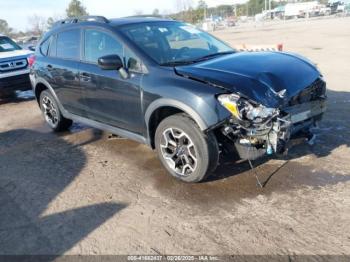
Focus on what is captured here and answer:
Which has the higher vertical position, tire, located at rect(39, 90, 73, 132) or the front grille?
the front grille

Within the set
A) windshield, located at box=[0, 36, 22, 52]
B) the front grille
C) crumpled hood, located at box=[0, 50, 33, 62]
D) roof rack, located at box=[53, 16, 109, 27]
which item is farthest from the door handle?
windshield, located at box=[0, 36, 22, 52]

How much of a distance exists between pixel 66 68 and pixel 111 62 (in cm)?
157

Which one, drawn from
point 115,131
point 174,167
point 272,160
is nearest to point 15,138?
point 115,131

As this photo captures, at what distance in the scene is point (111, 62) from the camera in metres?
4.63

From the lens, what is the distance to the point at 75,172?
5113 mm

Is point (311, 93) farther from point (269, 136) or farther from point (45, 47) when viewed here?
point (45, 47)

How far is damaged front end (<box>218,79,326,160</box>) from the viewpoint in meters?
3.87

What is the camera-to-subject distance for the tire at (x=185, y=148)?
411 cm

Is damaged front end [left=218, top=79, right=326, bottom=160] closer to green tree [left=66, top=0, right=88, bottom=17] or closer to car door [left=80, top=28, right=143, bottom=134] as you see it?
car door [left=80, top=28, right=143, bottom=134]

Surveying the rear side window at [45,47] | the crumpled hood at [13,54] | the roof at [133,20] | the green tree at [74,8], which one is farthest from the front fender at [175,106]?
the green tree at [74,8]

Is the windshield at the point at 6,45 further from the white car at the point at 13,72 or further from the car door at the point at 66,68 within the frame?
the car door at the point at 66,68

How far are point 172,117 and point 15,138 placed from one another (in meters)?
3.89

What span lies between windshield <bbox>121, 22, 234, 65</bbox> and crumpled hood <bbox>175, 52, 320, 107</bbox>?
42 cm

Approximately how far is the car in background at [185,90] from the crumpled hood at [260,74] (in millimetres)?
11
